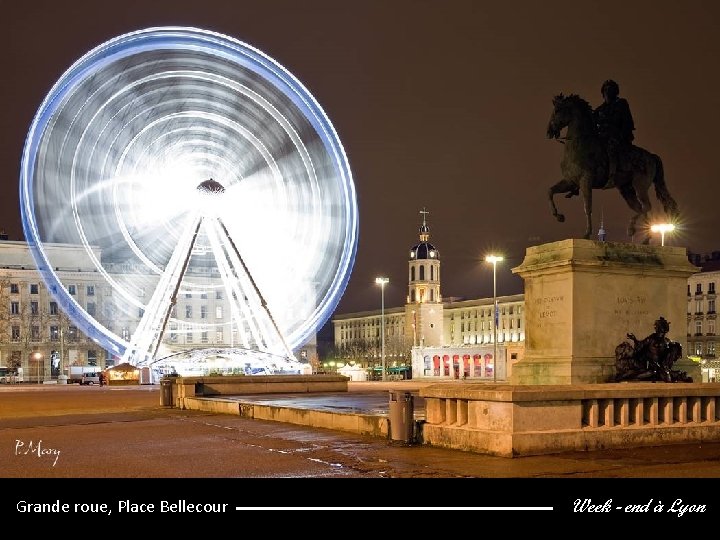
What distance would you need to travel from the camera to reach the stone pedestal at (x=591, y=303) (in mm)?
20734

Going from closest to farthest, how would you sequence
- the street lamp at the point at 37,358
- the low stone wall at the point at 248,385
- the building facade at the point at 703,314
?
the low stone wall at the point at 248,385, the street lamp at the point at 37,358, the building facade at the point at 703,314

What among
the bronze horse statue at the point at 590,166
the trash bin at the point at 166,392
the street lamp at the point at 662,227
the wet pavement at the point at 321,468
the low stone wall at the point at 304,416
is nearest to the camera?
the wet pavement at the point at 321,468

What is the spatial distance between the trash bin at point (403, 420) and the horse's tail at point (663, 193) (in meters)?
10.3

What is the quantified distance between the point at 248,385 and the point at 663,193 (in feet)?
58.8

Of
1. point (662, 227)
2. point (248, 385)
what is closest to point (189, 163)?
point (248, 385)

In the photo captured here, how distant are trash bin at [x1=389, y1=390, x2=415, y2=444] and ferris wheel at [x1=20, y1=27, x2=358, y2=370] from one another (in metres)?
34.8

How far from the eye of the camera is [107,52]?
46.6m

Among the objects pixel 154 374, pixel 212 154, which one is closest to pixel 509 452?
pixel 212 154

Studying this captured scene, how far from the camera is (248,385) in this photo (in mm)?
35469

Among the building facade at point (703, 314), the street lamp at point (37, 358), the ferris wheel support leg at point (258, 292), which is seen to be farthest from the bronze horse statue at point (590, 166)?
the street lamp at point (37, 358)

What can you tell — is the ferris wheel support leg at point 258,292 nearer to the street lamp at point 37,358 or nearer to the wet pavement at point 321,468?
the wet pavement at point 321,468

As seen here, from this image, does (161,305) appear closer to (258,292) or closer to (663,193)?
(258,292)
